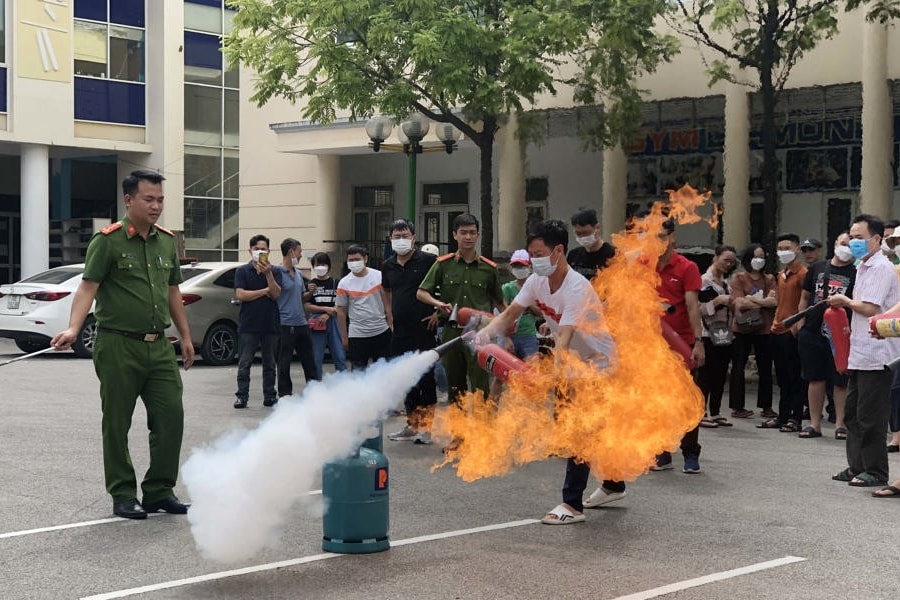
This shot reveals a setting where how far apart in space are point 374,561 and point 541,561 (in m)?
0.91

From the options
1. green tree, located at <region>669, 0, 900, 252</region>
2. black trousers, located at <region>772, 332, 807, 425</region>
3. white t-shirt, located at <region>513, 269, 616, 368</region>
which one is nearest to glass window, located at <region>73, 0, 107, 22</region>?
green tree, located at <region>669, 0, 900, 252</region>

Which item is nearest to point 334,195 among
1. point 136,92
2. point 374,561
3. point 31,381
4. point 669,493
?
point 136,92

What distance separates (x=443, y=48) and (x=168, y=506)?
11.7 meters

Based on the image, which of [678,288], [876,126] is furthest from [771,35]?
[678,288]

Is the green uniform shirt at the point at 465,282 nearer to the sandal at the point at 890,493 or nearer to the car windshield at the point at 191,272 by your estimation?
the sandal at the point at 890,493

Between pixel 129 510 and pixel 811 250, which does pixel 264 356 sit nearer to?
pixel 811 250

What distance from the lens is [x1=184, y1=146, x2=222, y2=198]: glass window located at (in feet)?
122

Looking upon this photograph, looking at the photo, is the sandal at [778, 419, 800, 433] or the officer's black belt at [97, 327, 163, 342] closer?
the officer's black belt at [97, 327, 163, 342]

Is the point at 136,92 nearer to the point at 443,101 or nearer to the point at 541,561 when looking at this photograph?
the point at 443,101

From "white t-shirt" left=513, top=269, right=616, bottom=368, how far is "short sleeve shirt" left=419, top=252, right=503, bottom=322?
2708mm

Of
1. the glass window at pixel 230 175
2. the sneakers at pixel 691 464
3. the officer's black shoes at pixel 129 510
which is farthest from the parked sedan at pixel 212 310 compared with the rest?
the glass window at pixel 230 175

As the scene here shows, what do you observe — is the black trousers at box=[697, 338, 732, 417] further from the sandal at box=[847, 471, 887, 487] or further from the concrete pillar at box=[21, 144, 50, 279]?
the concrete pillar at box=[21, 144, 50, 279]

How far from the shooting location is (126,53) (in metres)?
35.7

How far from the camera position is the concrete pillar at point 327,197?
29.4 meters
